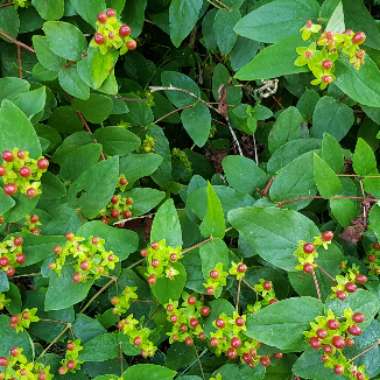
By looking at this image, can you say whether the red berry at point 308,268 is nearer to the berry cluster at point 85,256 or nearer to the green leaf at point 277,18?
the berry cluster at point 85,256

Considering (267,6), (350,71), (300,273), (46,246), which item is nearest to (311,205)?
(300,273)

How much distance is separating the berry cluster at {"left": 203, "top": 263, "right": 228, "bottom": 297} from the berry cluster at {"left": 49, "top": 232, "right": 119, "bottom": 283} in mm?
226

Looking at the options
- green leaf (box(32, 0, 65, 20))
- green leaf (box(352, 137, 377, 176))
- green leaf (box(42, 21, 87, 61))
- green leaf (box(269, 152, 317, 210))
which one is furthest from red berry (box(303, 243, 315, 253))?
green leaf (box(32, 0, 65, 20))

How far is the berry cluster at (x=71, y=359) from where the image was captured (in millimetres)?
1476

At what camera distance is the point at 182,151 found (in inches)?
77.6

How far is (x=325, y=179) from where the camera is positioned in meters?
1.42

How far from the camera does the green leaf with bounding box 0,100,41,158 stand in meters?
1.33

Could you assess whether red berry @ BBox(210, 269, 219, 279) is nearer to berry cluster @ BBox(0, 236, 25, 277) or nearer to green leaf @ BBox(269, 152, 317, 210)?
green leaf @ BBox(269, 152, 317, 210)

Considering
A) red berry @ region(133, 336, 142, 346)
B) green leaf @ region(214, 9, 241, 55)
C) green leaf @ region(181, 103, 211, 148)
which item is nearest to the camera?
red berry @ region(133, 336, 142, 346)

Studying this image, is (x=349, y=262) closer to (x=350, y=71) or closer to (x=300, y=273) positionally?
(x=300, y=273)

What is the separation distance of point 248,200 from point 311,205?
25 centimetres

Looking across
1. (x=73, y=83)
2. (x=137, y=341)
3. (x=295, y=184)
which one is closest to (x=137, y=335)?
(x=137, y=341)

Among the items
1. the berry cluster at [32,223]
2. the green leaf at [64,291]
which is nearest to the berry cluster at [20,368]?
the green leaf at [64,291]

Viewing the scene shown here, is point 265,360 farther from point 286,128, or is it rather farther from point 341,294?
point 286,128
